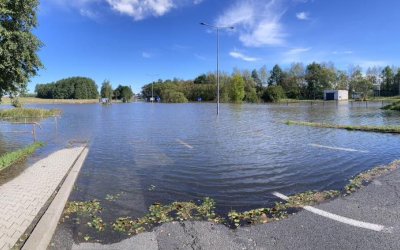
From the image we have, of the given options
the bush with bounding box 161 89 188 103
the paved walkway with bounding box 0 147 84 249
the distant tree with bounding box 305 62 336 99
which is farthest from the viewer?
the bush with bounding box 161 89 188 103

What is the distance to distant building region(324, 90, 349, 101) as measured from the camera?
129125 millimetres

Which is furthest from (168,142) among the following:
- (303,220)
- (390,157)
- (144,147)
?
(303,220)

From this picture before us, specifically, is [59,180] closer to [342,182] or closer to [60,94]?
[342,182]

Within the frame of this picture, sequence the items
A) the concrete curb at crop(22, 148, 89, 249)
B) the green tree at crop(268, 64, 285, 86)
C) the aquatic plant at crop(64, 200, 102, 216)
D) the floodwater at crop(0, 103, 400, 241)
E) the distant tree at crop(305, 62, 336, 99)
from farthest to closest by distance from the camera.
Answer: the green tree at crop(268, 64, 285, 86)
the distant tree at crop(305, 62, 336, 99)
the floodwater at crop(0, 103, 400, 241)
the aquatic plant at crop(64, 200, 102, 216)
the concrete curb at crop(22, 148, 89, 249)

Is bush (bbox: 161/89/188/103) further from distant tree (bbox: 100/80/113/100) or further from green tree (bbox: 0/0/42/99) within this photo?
green tree (bbox: 0/0/42/99)

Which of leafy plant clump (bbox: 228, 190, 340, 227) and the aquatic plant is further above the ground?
leafy plant clump (bbox: 228, 190, 340, 227)

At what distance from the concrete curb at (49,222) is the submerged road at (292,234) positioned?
0.28 metres

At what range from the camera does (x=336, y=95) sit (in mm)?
129625

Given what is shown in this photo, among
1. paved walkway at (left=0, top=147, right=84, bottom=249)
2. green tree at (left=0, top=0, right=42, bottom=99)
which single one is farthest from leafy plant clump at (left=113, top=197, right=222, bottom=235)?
green tree at (left=0, top=0, right=42, bottom=99)

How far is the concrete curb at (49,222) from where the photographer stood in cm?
553

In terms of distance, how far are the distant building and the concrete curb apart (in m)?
130

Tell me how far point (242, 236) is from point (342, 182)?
190 inches

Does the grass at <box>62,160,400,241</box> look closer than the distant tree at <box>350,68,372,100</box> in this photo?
Yes

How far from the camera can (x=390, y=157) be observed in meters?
13.3
